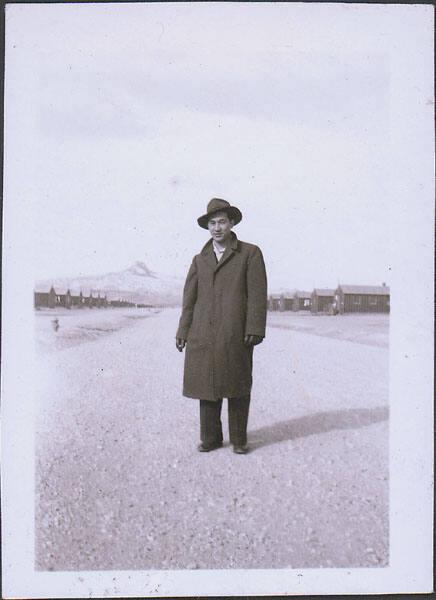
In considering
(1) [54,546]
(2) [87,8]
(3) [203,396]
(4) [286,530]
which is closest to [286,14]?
(2) [87,8]

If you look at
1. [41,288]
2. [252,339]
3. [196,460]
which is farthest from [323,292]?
[41,288]

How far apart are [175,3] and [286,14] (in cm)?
56

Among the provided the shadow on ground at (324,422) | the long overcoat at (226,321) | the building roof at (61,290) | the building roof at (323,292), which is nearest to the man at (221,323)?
the long overcoat at (226,321)

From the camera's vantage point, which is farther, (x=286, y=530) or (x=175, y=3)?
(x=175, y=3)

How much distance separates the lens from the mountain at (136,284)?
293cm

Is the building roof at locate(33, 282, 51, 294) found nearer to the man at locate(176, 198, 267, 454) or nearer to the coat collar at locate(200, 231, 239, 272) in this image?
the man at locate(176, 198, 267, 454)

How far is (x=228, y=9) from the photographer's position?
2.95 m

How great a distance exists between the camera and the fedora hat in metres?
2.86

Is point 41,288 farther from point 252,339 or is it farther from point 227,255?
point 252,339

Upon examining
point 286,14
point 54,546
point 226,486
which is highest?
point 286,14

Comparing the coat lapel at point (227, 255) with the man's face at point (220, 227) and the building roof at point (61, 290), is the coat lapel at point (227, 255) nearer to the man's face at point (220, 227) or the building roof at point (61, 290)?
the man's face at point (220, 227)

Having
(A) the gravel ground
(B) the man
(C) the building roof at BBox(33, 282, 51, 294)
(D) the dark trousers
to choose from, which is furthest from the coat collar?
(C) the building roof at BBox(33, 282, 51, 294)

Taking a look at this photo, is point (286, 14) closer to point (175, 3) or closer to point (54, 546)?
point (175, 3)

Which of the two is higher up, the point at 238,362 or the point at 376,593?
the point at 238,362
